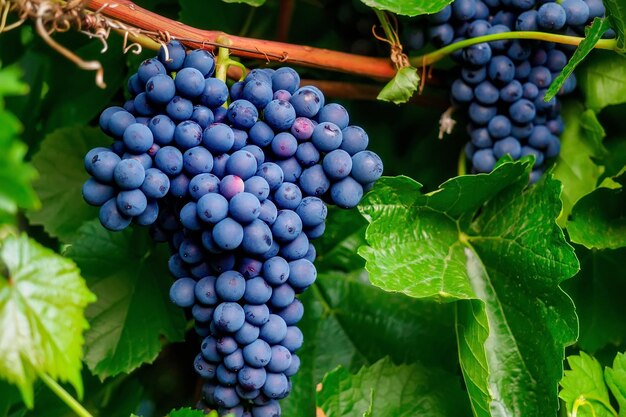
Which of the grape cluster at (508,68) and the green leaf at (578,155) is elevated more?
the grape cluster at (508,68)

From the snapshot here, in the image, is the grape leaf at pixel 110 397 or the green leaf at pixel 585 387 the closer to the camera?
the green leaf at pixel 585 387

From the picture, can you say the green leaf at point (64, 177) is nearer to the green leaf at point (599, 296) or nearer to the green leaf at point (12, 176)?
the green leaf at point (12, 176)

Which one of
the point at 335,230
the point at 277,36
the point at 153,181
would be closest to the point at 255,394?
the point at 153,181

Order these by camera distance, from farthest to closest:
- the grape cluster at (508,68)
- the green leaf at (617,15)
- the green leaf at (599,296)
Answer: the green leaf at (599,296), the grape cluster at (508,68), the green leaf at (617,15)

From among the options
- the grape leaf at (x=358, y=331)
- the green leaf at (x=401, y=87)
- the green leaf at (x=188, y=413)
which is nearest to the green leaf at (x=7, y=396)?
the green leaf at (x=188, y=413)

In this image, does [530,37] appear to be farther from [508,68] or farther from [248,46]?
[248,46]

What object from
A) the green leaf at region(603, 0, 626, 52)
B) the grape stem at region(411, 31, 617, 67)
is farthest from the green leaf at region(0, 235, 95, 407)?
the green leaf at region(603, 0, 626, 52)
